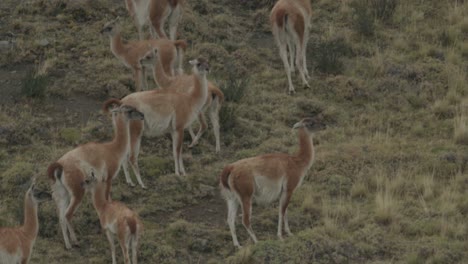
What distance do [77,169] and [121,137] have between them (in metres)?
0.97

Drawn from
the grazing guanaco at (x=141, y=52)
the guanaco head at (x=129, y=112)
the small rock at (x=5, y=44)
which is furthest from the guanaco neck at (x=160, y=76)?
the small rock at (x=5, y=44)

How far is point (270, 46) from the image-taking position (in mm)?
19438

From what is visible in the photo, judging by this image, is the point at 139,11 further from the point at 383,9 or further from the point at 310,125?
the point at 310,125

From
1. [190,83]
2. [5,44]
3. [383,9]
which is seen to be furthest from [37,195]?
[383,9]

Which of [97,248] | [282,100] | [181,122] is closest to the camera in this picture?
[97,248]

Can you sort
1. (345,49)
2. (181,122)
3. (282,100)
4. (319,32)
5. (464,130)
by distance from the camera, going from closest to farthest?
(181,122)
(464,130)
(282,100)
(345,49)
(319,32)


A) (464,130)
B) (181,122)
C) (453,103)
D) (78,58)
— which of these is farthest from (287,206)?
(78,58)

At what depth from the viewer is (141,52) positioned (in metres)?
15.9

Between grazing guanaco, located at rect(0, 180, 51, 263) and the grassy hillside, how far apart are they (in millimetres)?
752

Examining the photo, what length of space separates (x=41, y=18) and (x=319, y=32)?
537 centimetres

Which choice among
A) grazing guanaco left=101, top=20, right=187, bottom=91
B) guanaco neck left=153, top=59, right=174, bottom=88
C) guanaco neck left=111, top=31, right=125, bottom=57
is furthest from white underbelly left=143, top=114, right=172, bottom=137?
guanaco neck left=111, top=31, right=125, bottom=57

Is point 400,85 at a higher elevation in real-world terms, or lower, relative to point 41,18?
lower

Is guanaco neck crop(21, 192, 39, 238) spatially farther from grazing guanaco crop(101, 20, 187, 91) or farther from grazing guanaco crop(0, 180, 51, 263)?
grazing guanaco crop(101, 20, 187, 91)

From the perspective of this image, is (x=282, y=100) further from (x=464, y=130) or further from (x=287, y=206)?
(x=287, y=206)
